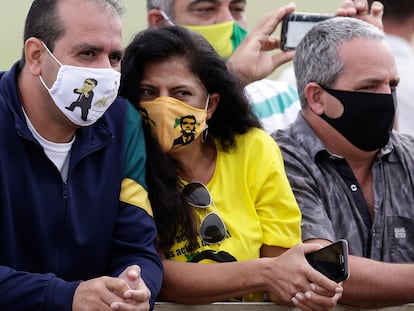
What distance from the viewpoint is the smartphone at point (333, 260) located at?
4137 millimetres

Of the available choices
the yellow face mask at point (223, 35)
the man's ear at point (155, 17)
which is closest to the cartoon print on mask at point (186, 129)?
the yellow face mask at point (223, 35)

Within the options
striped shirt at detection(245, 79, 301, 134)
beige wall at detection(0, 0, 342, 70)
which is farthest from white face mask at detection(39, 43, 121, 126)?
beige wall at detection(0, 0, 342, 70)

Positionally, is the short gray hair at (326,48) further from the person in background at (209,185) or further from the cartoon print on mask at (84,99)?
the cartoon print on mask at (84,99)

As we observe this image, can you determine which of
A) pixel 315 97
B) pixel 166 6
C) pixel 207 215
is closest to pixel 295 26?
pixel 315 97

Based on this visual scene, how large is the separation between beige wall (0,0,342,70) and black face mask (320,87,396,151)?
6268 millimetres

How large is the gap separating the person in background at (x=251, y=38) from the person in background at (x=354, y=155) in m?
0.49

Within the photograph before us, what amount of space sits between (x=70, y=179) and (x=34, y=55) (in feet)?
1.53

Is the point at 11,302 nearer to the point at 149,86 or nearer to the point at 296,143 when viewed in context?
the point at 149,86

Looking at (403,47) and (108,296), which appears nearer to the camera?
(108,296)

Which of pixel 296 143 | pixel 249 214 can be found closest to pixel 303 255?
pixel 249 214

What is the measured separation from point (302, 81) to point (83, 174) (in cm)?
136

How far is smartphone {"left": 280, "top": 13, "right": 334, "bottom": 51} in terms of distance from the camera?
574 centimetres

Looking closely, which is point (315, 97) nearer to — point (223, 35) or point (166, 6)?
point (223, 35)

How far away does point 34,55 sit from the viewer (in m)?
4.31
